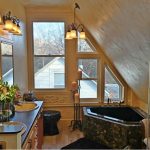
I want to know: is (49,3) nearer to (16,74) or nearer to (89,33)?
(89,33)

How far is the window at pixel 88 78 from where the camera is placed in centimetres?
556

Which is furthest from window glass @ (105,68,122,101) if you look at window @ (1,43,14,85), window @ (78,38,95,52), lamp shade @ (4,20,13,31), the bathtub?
lamp shade @ (4,20,13,31)

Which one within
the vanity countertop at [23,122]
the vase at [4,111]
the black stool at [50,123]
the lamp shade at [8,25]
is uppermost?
the lamp shade at [8,25]

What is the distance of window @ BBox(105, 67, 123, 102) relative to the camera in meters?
5.58

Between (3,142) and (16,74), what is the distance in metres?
2.32

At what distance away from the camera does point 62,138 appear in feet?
15.0

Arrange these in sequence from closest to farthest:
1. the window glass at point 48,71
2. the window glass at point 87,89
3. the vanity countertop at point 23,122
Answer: the vanity countertop at point 23,122, the window glass at point 48,71, the window glass at point 87,89

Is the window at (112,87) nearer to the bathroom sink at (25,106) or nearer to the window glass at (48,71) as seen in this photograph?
the window glass at (48,71)

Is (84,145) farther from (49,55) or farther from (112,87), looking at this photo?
(49,55)

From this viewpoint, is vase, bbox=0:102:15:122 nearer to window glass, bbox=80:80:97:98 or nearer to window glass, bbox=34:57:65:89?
window glass, bbox=34:57:65:89

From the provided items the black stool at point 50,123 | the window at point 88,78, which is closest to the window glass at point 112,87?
the window at point 88,78

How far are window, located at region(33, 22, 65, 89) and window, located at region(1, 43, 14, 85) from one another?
167cm

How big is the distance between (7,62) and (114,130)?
212cm

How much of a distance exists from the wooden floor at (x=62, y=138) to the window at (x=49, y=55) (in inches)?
41.2
